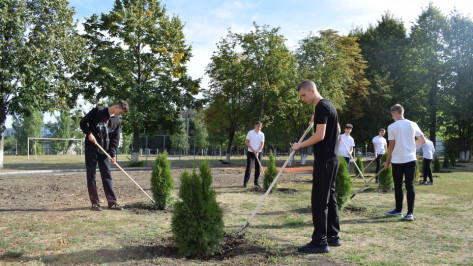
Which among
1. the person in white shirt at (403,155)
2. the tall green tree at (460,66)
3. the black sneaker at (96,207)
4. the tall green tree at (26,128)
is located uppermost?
the tall green tree at (460,66)

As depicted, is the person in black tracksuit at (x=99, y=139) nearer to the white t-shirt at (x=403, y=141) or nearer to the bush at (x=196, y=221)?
the bush at (x=196, y=221)

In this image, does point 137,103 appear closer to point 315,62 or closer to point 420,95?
point 315,62

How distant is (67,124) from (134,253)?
227 ft

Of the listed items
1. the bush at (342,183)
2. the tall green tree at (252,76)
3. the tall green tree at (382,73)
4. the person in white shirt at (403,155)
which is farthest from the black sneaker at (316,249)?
the tall green tree at (382,73)

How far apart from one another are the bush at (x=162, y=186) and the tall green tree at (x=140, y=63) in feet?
54.9

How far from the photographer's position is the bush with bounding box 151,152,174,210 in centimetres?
766

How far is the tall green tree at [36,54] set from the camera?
1962 centimetres

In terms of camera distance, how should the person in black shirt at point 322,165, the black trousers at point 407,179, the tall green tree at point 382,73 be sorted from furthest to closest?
the tall green tree at point 382,73 < the black trousers at point 407,179 < the person in black shirt at point 322,165

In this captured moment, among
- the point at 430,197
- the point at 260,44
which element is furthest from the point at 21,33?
the point at 430,197

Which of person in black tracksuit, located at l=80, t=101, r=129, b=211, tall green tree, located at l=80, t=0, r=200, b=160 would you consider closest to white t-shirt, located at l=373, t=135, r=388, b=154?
person in black tracksuit, located at l=80, t=101, r=129, b=211

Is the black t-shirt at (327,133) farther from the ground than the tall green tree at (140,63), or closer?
closer

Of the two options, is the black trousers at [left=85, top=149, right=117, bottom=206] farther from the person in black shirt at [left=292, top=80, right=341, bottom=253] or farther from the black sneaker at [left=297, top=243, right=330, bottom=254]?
the black sneaker at [left=297, top=243, right=330, bottom=254]

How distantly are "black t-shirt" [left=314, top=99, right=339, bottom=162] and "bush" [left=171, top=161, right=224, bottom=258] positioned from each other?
5.31 ft

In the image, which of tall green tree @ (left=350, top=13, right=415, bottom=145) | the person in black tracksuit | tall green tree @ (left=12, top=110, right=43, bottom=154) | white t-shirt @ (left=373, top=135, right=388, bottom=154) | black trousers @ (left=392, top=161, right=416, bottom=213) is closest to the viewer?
black trousers @ (left=392, top=161, right=416, bottom=213)
